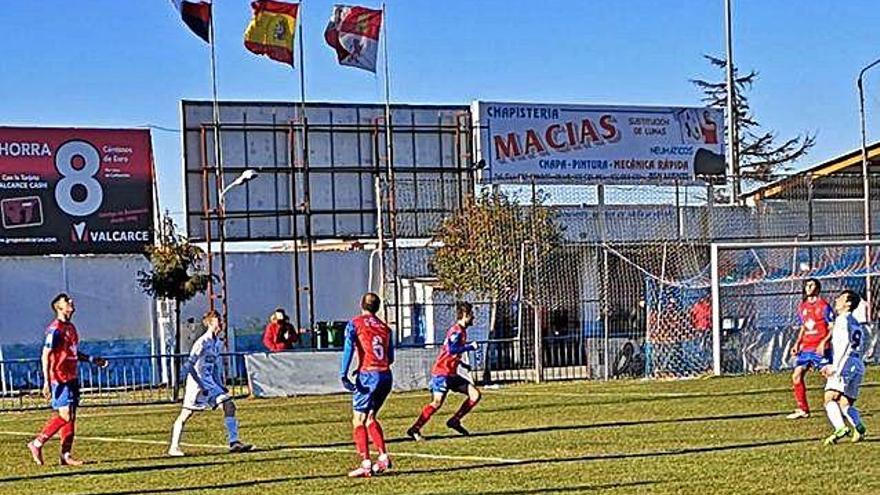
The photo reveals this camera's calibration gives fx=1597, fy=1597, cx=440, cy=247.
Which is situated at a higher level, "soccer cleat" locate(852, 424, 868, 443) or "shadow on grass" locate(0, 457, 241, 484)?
"soccer cleat" locate(852, 424, 868, 443)

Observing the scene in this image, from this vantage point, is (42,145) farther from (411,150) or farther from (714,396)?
(714,396)

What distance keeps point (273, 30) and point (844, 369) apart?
1167 inches

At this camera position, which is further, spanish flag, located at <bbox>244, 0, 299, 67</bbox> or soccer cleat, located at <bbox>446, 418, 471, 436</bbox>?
spanish flag, located at <bbox>244, 0, 299, 67</bbox>

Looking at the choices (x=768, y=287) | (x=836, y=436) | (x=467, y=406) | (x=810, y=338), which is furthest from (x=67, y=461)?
(x=768, y=287)

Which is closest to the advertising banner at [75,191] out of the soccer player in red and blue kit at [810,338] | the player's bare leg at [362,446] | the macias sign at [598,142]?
the macias sign at [598,142]

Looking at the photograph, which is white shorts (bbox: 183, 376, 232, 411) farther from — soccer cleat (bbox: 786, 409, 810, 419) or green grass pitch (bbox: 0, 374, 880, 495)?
soccer cleat (bbox: 786, 409, 810, 419)

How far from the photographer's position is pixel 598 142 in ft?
166

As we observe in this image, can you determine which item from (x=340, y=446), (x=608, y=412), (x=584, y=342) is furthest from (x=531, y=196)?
(x=340, y=446)

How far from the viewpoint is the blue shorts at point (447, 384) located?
20453mm

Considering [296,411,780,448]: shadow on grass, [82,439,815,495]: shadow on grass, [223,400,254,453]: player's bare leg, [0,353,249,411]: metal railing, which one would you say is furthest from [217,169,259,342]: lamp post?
[82,439,815,495]: shadow on grass

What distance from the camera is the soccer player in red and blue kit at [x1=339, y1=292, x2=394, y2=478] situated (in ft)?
51.2

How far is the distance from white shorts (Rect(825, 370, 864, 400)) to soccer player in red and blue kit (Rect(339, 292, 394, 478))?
4871 mm

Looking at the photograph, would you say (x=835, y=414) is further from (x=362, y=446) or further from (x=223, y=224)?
(x=223, y=224)

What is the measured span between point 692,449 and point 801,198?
115ft
